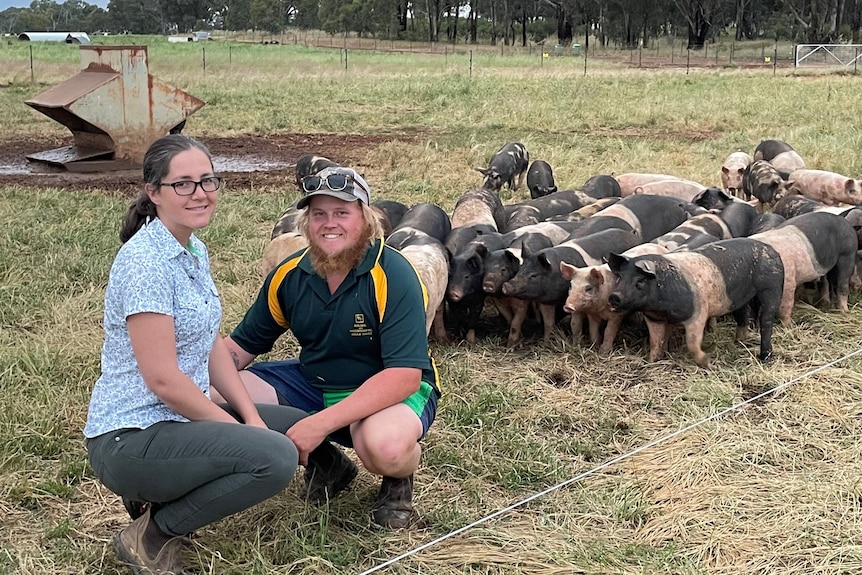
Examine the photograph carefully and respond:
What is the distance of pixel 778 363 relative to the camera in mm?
5578

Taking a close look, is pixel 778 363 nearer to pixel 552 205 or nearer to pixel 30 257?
pixel 552 205

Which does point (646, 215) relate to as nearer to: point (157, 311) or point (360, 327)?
point (360, 327)

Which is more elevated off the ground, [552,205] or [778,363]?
[552,205]

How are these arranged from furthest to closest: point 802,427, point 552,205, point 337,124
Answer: point 337,124
point 552,205
point 802,427

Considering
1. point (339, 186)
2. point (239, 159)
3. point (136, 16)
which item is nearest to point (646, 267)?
point (339, 186)

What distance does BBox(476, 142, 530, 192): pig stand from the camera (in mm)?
10727

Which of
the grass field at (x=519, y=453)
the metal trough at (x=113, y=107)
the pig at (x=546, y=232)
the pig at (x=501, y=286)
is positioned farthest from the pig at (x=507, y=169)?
the pig at (x=501, y=286)

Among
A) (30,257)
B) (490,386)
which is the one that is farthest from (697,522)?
(30,257)

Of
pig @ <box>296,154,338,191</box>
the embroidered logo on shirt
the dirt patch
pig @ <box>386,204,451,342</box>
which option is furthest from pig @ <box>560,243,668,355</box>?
the dirt patch

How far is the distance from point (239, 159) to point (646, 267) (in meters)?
8.67

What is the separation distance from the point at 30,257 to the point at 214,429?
488cm

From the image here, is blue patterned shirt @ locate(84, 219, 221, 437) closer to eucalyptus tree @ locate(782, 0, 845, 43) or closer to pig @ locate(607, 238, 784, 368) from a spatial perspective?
pig @ locate(607, 238, 784, 368)

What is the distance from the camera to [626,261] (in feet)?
17.8

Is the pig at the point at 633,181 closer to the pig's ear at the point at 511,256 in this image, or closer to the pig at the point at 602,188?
the pig at the point at 602,188
